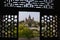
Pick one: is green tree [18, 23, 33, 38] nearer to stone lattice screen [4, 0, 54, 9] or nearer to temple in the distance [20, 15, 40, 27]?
temple in the distance [20, 15, 40, 27]

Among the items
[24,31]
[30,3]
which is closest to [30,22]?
[24,31]

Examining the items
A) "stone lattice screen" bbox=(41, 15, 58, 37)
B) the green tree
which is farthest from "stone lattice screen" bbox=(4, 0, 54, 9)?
the green tree

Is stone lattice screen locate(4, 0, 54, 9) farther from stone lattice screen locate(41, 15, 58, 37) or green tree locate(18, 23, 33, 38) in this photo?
green tree locate(18, 23, 33, 38)

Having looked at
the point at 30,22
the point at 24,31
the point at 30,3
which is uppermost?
the point at 30,3

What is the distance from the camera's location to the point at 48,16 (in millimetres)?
1850

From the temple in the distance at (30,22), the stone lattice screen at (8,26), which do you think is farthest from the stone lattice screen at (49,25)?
the stone lattice screen at (8,26)

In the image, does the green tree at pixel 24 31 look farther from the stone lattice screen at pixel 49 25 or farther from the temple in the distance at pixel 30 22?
the stone lattice screen at pixel 49 25

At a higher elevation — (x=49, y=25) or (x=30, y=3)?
(x=30, y=3)

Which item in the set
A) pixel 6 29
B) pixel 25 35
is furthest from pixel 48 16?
pixel 6 29

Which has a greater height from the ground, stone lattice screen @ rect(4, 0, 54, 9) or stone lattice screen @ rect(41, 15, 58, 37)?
stone lattice screen @ rect(4, 0, 54, 9)

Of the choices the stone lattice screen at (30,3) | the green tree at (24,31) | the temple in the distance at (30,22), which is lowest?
the green tree at (24,31)

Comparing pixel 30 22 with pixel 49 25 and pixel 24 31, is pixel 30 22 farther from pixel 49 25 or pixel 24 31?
pixel 49 25

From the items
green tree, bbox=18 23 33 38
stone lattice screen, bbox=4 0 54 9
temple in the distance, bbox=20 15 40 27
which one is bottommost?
green tree, bbox=18 23 33 38

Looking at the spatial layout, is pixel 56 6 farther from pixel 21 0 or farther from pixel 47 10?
pixel 21 0
